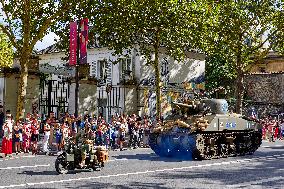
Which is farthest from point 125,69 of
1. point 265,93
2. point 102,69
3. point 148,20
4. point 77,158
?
→ point 265,93

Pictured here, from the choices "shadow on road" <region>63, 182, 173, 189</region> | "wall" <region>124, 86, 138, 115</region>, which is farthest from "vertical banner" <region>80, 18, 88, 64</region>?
"wall" <region>124, 86, 138, 115</region>

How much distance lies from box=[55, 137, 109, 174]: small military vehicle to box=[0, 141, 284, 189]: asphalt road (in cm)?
26

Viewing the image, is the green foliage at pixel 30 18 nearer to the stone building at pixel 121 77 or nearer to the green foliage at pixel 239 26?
the stone building at pixel 121 77

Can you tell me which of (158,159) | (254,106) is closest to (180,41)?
(158,159)

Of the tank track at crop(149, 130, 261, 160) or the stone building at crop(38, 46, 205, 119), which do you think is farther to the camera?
the stone building at crop(38, 46, 205, 119)

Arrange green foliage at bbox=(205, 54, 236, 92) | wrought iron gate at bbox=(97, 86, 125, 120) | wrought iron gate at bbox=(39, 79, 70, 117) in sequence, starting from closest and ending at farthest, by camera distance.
Answer: wrought iron gate at bbox=(39, 79, 70, 117) → wrought iron gate at bbox=(97, 86, 125, 120) → green foliage at bbox=(205, 54, 236, 92)

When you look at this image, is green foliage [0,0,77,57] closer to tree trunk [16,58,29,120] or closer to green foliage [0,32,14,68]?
tree trunk [16,58,29,120]

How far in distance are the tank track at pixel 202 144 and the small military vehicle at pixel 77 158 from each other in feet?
14.8

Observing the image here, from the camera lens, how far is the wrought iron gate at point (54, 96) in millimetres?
24062

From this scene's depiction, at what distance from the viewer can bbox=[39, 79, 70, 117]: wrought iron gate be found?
2406 cm

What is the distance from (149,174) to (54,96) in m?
13.0

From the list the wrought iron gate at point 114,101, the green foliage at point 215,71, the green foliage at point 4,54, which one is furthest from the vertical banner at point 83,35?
the green foliage at point 215,71

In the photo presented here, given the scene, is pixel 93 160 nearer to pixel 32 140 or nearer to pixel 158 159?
pixel 158 159

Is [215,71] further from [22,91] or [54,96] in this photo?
[22,91]
